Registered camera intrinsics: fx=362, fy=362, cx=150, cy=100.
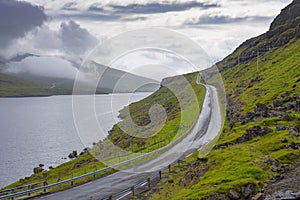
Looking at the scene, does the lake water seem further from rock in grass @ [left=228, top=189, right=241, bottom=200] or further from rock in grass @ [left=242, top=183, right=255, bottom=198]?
rock in grass @ [left=242, top=183, right=255, bottom=198]

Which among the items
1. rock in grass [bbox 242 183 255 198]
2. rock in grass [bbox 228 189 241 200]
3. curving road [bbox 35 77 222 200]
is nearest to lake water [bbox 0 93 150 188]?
curving road [bbox 35 77 222 200]

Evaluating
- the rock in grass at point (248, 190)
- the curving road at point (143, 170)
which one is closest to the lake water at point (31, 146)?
the curving road at point (143, 170)

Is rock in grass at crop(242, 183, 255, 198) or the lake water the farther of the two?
the lake water

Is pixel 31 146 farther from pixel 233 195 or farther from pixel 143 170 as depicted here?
pixel 233 195

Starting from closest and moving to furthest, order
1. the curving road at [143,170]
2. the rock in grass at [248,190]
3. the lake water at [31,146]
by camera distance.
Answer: the rock in grass at [248,190] < the curving road at [143,170] < the lake water at [31,146]

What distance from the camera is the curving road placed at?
38281mm

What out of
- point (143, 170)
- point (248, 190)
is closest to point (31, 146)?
point (143, 170)

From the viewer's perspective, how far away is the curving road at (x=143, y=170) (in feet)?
126

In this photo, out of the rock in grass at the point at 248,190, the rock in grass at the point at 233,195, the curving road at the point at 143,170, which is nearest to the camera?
the rock in grass at the point at 233,195

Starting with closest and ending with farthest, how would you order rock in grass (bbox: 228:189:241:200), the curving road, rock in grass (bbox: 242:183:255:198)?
rock in grass (bbox: 228:189:241:200) → rock in grass (bbox: 242:183:255:198) → the curving road

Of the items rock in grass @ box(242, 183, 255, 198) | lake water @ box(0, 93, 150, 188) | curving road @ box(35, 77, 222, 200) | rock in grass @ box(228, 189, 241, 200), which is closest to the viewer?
rock in grass @ box(228, 189, 241, 200)

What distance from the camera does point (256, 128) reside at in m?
54.4

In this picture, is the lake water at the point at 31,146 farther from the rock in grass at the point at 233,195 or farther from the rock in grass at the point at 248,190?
the rock in grass at the point at 248,190

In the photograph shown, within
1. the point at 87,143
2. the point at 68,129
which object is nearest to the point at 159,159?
the point at 87,143
